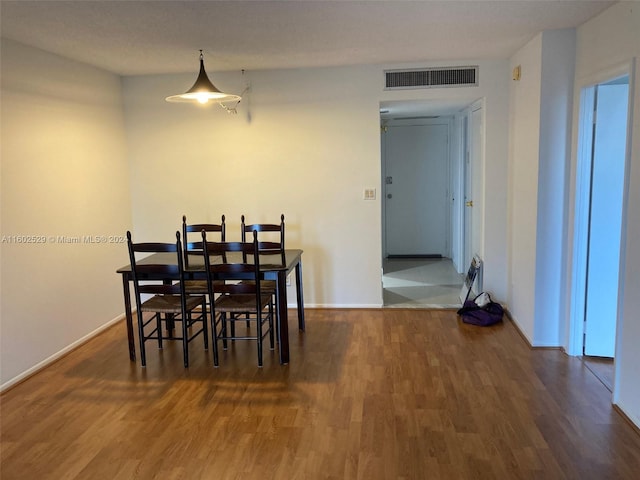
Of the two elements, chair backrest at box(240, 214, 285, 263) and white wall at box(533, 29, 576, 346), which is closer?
white wall at box(533, 29, 576, 346)

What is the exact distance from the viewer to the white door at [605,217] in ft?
10.9

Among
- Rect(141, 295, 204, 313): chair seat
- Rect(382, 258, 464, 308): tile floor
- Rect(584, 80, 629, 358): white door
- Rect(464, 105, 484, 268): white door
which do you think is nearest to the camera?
Rect(584, 80, 629, 358): white door

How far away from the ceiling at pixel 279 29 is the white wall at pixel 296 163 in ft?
1.22

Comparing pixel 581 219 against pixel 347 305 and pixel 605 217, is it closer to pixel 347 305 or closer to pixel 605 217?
pixel 605 217

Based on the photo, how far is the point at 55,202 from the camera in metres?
3.94

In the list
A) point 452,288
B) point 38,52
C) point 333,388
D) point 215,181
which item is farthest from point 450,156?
point 38,52

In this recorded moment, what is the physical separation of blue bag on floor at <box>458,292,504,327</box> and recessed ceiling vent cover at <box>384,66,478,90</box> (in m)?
1.97

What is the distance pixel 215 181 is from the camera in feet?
16.4

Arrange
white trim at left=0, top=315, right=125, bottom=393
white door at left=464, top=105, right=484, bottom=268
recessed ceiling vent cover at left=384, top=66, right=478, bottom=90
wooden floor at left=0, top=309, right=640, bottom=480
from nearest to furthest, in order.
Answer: wooden floor at left=0, top=309, right=640, bottom=480 < white trim at left=0, top=315, right=125, bottom=393 < recessed ceiling vent cover at left=384, top=66, right=478, bottom=90 < white door at left=464, top=105, right=484, bottom=268

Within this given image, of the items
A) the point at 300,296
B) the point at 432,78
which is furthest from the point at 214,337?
the point at 432,78

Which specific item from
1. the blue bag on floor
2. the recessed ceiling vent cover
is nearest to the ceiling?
the recessed ceiling vent cover

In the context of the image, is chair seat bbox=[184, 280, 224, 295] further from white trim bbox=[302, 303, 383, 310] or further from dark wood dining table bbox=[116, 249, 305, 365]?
white trim bbox=[302, 303, 383, 310]

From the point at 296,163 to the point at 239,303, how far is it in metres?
1.73

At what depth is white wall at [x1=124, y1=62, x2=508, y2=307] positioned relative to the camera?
15.5 feet
